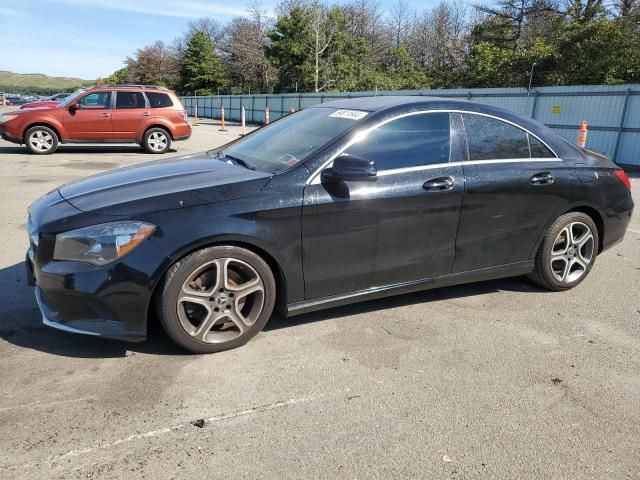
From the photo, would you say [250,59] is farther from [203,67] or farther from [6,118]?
[6,118]

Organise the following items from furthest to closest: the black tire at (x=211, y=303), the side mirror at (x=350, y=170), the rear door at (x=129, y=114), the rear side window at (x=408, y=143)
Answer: the rear door at (x=129, y=114), the rear side window at (x=408, y=143), the side mirror at (x=350, y=170), the black tire at (x=211, y=303)

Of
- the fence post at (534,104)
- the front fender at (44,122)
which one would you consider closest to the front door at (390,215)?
the front fender at (44,122)

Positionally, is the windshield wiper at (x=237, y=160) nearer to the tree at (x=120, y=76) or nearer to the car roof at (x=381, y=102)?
the car roof at (x=381, y=102)

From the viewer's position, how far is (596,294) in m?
4.44

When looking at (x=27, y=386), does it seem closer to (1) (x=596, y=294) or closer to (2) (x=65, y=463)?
(2) (x=65, y=463)

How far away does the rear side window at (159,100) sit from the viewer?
13.7m

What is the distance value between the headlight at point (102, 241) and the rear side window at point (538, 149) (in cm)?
297

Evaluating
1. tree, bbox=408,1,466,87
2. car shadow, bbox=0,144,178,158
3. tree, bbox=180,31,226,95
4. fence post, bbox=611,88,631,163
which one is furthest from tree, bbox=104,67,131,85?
fence post, bbox=611,88,631,163

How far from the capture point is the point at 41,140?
1314 cm

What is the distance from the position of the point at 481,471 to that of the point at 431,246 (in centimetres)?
172

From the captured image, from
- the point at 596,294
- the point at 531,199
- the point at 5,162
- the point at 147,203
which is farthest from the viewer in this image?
the point at 5,162

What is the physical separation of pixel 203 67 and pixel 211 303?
61.2 metres

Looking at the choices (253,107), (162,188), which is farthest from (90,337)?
(253,107)

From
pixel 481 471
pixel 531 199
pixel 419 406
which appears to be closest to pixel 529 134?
pixel 531 199
